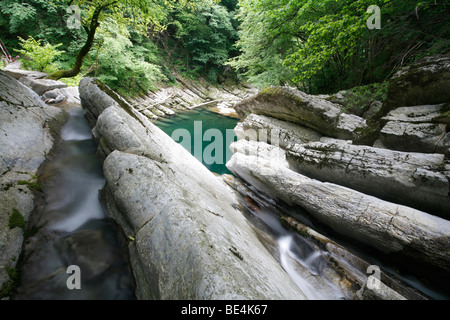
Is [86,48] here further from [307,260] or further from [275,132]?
[307,260]

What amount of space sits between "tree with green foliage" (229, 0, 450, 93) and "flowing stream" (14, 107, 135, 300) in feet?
23.4

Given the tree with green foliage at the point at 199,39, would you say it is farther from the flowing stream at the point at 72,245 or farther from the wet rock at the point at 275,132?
the flowing stream at the point at 72,245

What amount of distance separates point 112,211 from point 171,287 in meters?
2.33

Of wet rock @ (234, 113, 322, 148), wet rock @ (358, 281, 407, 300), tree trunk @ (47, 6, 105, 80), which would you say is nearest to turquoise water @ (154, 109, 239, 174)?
wet rock @ (234, 113, 322, 148)

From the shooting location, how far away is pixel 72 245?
9.30 ft

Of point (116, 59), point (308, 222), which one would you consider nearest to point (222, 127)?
point (116, 59)

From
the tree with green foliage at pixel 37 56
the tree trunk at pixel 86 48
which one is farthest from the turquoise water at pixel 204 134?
the tree with green foliage at pixel 37 56

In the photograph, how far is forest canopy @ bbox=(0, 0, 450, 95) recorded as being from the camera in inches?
193

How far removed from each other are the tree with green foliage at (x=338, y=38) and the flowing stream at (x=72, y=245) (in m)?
7.14

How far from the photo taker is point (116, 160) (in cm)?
334

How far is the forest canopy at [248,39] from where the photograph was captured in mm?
4891

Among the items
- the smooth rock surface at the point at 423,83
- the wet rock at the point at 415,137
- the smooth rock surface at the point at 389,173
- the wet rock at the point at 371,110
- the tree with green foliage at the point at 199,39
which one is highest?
the tree with green foliage at the point at 199,39

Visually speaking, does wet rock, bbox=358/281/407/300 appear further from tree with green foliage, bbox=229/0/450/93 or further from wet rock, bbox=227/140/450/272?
tree with green foliage, bbox=229/0/450/93
